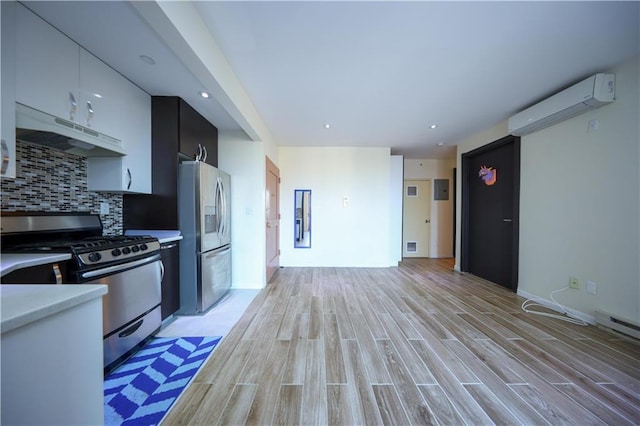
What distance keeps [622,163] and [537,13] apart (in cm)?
167

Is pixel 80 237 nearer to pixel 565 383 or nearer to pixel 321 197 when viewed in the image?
pixel 321 197

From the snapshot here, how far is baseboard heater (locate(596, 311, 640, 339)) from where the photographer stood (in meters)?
1.93

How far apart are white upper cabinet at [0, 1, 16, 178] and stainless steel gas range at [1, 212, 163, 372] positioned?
47 cm

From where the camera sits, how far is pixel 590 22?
1579mm

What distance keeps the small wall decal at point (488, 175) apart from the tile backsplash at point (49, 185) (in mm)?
5083

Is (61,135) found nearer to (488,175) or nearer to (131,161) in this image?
(131,161)

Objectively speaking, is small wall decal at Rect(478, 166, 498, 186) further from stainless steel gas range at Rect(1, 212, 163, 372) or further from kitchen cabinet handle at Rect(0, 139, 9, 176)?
kitchen cabinet handle at Rect(0, 139, 9, 176)

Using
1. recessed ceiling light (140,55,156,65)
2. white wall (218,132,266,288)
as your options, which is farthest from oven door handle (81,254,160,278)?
recessed ceiling light (140,55,156,65)

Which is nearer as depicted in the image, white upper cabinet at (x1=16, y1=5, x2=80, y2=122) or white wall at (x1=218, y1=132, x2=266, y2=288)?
white upper cabinet at (x1=16, y1=5, x2=80, y2=122)

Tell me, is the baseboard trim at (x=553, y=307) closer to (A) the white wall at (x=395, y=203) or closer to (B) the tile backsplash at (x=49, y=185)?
(A) the white wall at (x=395, y=203)

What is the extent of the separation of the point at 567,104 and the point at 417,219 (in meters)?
3.54

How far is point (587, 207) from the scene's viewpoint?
90.7 inches

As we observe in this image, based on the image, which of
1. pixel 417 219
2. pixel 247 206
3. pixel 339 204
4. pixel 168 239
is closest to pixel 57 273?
pixel 168 239

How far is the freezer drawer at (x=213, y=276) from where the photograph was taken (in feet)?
7.95
